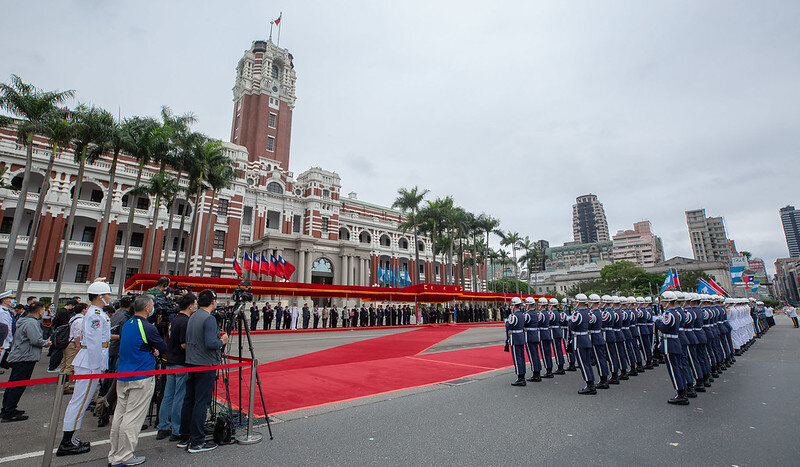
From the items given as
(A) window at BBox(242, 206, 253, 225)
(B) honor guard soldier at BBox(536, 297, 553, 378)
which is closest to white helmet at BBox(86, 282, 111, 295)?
(B) honor guard soldier at BBox(536, 297, 553, 378)

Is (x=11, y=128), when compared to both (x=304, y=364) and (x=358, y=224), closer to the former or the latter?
(x=358, y=224)

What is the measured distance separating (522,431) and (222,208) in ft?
132

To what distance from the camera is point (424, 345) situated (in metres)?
15.8

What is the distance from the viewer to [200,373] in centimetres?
456

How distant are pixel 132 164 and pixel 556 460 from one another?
142 feet

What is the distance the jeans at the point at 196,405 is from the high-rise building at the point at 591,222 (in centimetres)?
20651

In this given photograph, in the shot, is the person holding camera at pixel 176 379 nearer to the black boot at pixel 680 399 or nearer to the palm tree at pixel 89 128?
the black boot at pixel 680 399

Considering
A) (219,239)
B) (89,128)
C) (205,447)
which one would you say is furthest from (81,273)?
(205,447)

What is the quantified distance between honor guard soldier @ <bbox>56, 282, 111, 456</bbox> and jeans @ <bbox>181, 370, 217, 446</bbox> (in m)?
1.05

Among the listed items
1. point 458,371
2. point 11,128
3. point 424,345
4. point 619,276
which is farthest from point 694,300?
point 619,276

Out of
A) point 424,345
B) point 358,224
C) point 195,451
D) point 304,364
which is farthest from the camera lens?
point 358,224

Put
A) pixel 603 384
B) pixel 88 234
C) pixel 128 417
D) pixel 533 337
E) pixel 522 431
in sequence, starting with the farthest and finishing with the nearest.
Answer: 1. pixel 88 234
2. pixel 533 337
3. pixel 603 384
4. pixel 522 431
5. pixel 128 417

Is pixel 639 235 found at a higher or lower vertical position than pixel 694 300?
higher

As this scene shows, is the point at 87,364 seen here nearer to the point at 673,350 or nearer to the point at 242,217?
the point at 673,350
